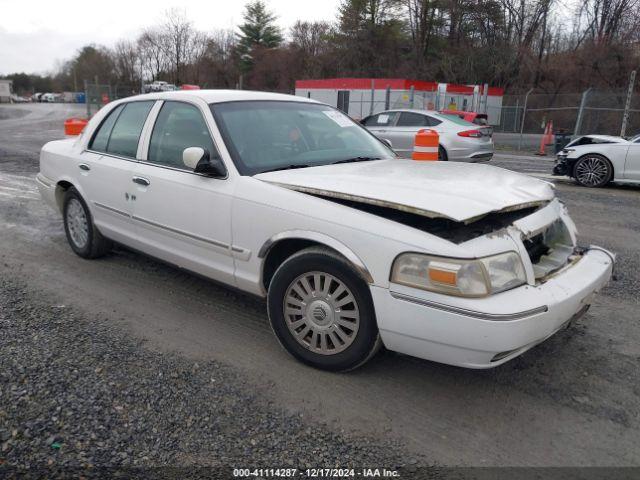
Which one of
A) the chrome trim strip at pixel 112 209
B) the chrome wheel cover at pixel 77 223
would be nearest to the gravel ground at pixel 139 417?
the chrome trim strip at pixel 112 209

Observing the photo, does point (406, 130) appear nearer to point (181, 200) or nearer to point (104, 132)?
point (104, 132)

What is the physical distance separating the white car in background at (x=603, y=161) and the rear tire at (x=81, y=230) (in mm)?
8713

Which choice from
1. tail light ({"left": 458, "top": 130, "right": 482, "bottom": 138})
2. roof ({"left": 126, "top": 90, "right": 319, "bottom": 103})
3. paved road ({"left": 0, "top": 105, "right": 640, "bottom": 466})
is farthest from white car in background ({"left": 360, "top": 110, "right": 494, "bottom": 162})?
roof ({"left": 126, "top": 90, "right": 319, "bottom": 103})

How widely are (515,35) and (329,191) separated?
48915 mm

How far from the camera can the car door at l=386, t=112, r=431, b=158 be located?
515 inches

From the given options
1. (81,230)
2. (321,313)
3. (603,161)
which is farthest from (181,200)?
(603,161)

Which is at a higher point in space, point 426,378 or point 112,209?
point 112,209

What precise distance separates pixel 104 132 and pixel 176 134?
3.96 feet

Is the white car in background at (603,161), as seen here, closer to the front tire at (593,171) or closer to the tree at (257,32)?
the front tire at (593,171)

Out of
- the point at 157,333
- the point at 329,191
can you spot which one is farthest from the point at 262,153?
the point at 157,333

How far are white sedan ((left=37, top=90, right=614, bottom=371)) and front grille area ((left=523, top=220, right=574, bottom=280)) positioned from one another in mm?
13

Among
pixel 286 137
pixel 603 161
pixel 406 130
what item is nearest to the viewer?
pixel 286 137

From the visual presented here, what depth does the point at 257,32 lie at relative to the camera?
6431cm

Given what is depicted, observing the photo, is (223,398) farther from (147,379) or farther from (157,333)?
(157,333)
